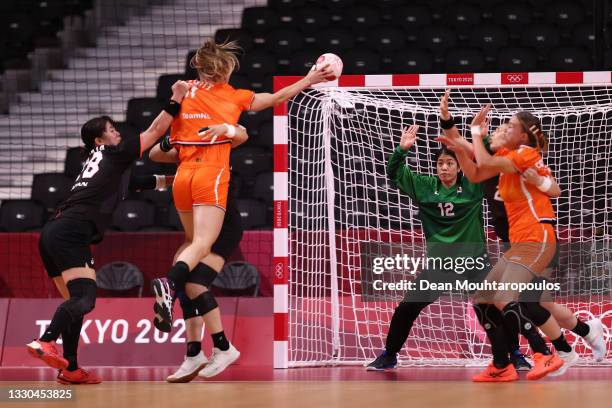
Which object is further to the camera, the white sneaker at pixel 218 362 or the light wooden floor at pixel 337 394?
the white sneaker at pixel 218 362

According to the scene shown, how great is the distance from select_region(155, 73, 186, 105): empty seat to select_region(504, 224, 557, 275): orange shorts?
A: 815 centimetres

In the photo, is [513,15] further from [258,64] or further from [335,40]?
[258,64]

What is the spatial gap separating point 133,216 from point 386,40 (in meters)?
4.60

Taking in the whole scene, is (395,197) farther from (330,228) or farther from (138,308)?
(138,308)

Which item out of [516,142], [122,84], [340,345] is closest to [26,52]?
[122,84]

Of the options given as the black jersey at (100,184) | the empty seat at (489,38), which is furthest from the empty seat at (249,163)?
the black jersey at (100,184)

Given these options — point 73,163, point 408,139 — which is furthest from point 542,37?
point 408,139

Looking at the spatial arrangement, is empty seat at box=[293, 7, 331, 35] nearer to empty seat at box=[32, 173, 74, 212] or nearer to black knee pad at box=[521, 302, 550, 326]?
empty seat at box=[32, 173, 74, 212]

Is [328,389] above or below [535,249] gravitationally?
below

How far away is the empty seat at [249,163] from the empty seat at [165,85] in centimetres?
180

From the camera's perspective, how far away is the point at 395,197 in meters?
10.1

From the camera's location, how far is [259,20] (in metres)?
15.5

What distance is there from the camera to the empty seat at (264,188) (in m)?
12.5

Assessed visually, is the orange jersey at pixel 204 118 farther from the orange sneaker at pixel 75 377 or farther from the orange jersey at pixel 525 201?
the orange jersey at pixel 525 201
